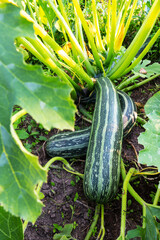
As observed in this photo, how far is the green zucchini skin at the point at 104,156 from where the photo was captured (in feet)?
5.43

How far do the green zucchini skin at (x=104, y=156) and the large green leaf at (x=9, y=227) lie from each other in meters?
0.64

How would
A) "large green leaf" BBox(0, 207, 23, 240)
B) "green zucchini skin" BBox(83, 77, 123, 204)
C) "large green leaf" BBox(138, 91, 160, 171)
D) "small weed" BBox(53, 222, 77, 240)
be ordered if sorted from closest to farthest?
"large green leaf" BBox(0, 207, 23, 240), "large green leaf" BBox(138, 91, 160, 171), "small weed" BBox(53, 222, 77, 240), "green zucchini skin" BBox(83, 77, 123, 204)

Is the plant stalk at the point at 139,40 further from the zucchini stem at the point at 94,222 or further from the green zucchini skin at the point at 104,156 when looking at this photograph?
the zucchini stem at the point at 94,222

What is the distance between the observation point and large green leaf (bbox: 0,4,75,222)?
0.81m

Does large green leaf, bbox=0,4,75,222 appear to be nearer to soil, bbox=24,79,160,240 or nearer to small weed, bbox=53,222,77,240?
small weed, bbox=53,222,77,240

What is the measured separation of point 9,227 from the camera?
1.12 metres

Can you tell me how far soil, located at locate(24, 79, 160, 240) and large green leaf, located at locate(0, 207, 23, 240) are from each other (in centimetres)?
54

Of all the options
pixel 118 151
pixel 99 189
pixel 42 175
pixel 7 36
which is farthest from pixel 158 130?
pixel 7 36

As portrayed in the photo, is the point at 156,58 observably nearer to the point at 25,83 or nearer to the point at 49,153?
the point at 49,153

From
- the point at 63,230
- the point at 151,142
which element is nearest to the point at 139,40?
the point at 151,142

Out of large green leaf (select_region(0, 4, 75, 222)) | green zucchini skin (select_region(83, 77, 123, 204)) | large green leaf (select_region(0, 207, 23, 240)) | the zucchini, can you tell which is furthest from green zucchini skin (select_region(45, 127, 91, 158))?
large green leaf (select_region(0, 4, 75, 222))

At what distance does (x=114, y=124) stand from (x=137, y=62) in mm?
626

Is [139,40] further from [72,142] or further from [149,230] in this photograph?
[149,230]

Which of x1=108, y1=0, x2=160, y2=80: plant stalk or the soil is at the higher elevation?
x1=108, y1=0, x2=160, y2=80: plant stalk
